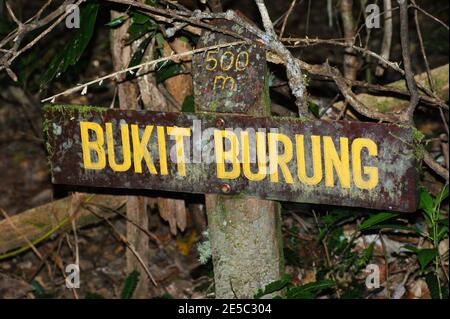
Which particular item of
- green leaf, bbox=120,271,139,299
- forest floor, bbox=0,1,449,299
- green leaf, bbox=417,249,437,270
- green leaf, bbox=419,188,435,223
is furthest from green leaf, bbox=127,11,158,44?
green leaf, bbox=417,249,437,270

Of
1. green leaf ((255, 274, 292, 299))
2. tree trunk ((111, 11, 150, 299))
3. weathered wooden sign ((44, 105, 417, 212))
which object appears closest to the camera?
weathered wooden sign ((44, 105, 417, 212))

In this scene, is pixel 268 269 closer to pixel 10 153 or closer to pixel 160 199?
pixel 160 199

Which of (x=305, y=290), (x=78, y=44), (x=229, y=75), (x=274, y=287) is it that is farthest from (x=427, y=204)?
(x=78, y=44)

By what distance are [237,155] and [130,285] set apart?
3.82 feet

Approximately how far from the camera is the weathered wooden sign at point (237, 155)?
8.84 feet

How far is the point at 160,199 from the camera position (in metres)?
3.82

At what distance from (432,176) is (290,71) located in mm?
1248

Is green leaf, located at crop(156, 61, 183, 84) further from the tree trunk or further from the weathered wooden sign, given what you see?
the weathered wooden sign

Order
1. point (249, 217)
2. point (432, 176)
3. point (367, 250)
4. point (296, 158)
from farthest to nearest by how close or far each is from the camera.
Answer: point (432, 176)
point (367, 250)
point (249, 217)
point (296, 158)

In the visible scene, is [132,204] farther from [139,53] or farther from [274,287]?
[274,287]

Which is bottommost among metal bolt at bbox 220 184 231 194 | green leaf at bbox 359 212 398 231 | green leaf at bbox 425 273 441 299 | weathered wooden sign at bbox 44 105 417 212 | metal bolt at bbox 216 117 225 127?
green leaf at bbox 425 273 441 299

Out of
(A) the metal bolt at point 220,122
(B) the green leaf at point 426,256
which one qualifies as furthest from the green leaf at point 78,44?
(B) the green leaf at point 426,256

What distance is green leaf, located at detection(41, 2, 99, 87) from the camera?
329cm

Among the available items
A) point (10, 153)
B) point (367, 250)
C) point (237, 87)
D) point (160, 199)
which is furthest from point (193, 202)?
point (10, 153)
